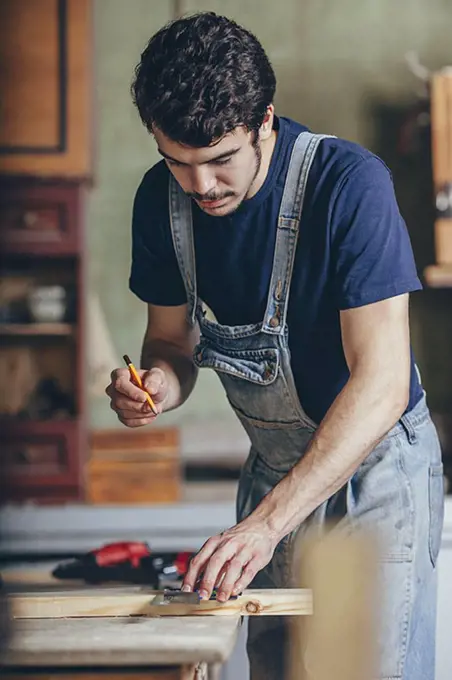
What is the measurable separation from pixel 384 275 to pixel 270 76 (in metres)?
0.20

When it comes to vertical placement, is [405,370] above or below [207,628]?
above

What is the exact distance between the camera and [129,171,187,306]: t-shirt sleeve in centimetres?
101

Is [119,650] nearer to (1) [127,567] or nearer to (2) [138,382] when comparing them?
(2) [138,382]

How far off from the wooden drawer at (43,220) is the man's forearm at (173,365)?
88 centimetres

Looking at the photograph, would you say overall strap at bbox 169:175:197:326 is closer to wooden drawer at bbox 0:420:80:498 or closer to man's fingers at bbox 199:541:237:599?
man's fingers at bbox 199:541:237:599

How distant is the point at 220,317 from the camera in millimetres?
1010

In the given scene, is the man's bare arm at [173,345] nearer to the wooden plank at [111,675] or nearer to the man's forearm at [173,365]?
the man's forearm at [173,365]

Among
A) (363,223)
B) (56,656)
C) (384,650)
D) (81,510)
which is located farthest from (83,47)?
(56,656)

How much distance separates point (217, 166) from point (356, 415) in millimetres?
243

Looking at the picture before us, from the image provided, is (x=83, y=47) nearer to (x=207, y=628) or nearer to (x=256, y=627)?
(x=256, y=627)

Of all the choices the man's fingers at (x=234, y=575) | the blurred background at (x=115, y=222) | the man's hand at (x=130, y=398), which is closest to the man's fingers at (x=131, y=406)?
the man's hand at (x=130, y=398)

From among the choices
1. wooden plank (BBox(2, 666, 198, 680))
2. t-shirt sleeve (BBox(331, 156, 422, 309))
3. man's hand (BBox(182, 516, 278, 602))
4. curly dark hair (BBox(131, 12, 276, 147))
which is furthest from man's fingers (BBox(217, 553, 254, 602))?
curly dark hair (BBox(131, 12, 276, 147))

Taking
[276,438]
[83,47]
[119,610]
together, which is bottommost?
[119,610]

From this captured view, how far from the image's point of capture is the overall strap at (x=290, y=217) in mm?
928
